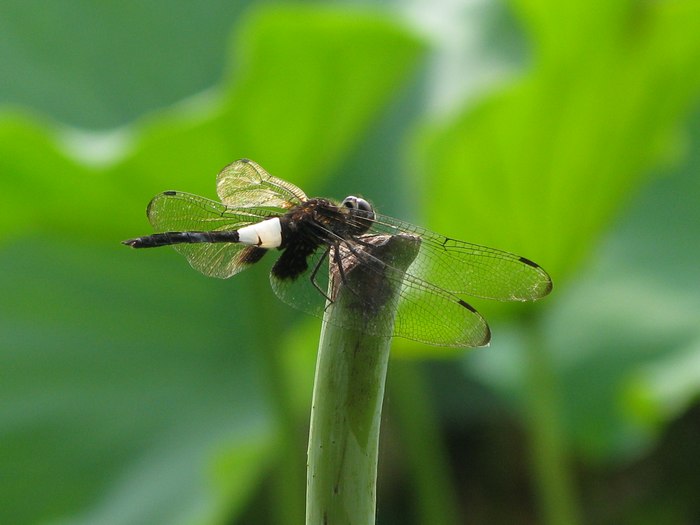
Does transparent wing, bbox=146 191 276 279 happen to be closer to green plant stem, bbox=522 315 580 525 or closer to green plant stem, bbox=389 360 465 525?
green plant stem, bbox=522 315 580 525

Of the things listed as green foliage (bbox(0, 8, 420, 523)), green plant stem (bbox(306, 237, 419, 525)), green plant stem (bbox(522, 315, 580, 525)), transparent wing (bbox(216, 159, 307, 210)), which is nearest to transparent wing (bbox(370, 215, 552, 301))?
transparent wing (bbox(216, 159, 307, 210))

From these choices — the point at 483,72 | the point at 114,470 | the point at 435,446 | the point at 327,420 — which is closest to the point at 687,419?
the point at 435,446

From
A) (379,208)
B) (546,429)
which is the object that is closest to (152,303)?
(546,429)

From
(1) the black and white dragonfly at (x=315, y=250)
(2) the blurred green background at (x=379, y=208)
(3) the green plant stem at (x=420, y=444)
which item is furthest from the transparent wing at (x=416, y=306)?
(3) the green plant stem at (x=420, y=444)

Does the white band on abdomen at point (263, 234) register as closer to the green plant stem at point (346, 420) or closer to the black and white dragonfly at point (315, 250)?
the black and white dragonfly at point (315, 250)

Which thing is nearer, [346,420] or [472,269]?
[346,420]

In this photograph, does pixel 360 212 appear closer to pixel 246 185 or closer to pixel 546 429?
pixel 246 185

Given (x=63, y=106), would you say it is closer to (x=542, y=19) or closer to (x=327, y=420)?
(x=542, y=19)
